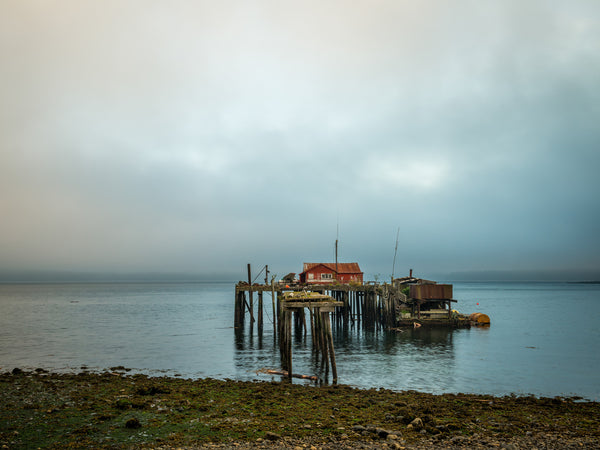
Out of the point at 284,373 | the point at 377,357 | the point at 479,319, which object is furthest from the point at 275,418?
the point at 479,319

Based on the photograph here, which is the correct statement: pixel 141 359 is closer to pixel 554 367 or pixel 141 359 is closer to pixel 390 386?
pixel 390 386

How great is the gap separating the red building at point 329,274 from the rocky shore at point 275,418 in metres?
31.4

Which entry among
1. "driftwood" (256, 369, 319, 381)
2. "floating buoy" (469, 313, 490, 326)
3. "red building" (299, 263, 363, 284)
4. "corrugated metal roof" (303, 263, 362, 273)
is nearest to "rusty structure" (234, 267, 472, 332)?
"floating buoy" (469, 313, 490, 326)

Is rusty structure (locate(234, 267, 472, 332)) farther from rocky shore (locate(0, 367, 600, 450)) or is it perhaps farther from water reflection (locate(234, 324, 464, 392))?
rocky shore (locate(0, 367, 600, 450))

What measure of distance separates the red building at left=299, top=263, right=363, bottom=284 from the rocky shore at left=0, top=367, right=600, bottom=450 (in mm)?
31354

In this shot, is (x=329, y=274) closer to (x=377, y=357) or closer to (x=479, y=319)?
(x=479, y=319)

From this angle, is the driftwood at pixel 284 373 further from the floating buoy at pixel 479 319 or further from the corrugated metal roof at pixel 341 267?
the floating buoy at pixel 479 319

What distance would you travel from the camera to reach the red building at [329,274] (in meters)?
50.4

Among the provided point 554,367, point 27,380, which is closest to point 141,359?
point 27,380

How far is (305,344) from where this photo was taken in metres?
35.0

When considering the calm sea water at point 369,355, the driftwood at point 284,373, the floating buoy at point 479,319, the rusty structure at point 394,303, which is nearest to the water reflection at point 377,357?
the calm sea water at point 369,355

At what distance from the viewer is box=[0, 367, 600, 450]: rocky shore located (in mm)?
11219

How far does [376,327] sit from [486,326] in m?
15.8

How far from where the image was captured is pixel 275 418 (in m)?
13.4
